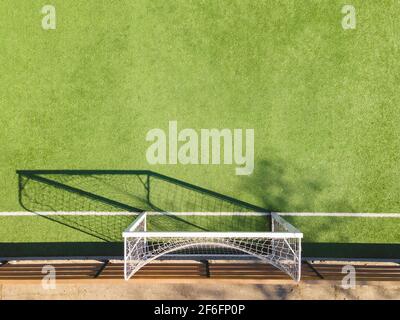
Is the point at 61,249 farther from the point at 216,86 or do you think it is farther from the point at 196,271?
the point at 216,86

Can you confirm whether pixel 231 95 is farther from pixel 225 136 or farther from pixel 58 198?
pixel 58 198

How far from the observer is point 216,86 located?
6.71 meters

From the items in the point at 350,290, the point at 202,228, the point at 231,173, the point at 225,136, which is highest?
the point at 225,136

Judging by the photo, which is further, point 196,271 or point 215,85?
point 215,85

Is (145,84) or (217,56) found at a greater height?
(217,56)

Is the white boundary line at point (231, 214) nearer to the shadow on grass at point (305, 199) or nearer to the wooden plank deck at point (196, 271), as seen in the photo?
the shadow on grass at point (305, 199)

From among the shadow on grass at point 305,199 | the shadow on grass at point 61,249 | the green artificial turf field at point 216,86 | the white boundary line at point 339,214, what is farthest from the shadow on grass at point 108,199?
the white boundary line at point 339,214

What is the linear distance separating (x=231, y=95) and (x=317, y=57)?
1812 mm

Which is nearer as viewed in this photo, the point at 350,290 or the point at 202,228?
the point at 350,290

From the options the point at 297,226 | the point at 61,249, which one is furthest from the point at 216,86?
the point at 61,249

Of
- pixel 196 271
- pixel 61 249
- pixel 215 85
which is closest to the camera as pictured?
pixel 196 271

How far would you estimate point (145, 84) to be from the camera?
671 centimetres

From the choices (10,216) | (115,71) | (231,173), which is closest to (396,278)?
(231,173)

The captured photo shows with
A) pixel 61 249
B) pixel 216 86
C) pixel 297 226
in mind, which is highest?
pixel 216 86
